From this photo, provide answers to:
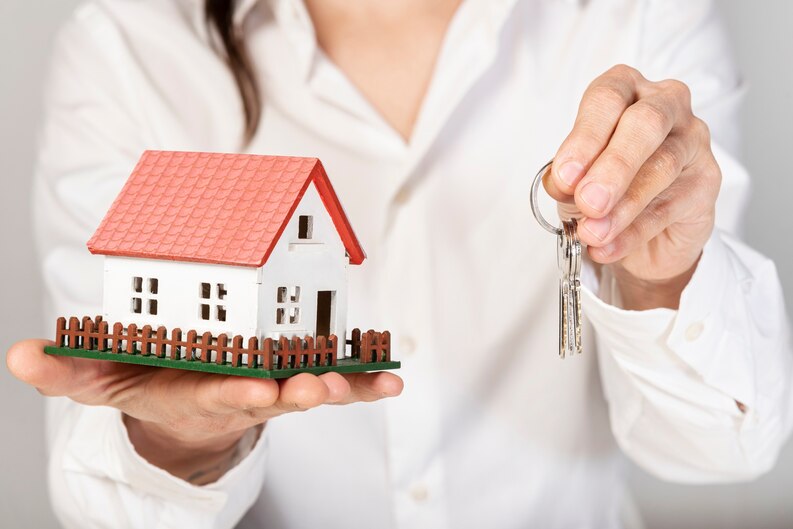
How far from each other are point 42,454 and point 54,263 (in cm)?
66

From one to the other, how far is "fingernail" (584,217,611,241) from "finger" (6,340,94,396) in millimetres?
495

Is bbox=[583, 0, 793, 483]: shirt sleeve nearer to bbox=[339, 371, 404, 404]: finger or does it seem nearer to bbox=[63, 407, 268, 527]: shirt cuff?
bbox=[339, 371, 404, 404]: finger

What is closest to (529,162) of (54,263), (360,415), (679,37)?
(679,37)

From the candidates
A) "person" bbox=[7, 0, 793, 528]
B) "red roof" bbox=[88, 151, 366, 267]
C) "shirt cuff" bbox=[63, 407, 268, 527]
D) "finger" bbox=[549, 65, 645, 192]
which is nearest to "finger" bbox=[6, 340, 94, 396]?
"red roof" bbox=[88, 151, 366, 267]

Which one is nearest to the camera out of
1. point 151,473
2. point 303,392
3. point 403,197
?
point 303,392

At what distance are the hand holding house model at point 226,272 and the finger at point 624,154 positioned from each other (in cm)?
24

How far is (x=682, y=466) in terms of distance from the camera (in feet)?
4.60

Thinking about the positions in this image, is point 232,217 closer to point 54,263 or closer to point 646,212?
point 646,212

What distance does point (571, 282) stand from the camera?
2.78 feet

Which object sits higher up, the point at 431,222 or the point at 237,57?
the point at 237,57

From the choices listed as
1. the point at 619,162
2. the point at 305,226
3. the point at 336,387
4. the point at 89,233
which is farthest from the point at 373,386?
the point at 89,233

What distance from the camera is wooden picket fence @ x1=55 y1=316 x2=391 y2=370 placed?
0.79 m

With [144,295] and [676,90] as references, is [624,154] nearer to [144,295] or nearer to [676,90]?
[676,90]

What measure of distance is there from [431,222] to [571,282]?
1.80 feet
